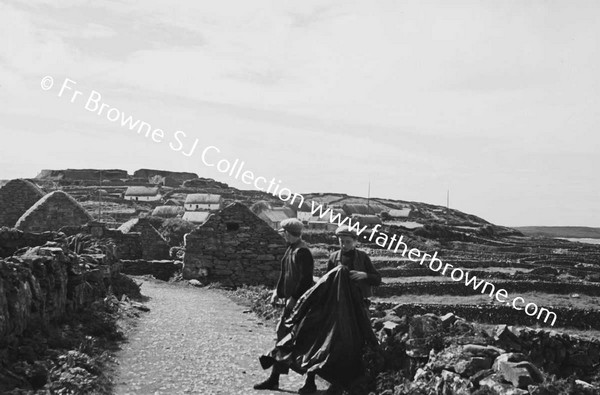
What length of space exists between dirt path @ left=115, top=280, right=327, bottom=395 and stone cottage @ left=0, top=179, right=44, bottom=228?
17131mm

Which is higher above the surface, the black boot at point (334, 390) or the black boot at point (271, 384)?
the black boot at point (334, 390)

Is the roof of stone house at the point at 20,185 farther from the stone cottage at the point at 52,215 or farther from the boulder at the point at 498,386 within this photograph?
the boulder at the point at 498,386

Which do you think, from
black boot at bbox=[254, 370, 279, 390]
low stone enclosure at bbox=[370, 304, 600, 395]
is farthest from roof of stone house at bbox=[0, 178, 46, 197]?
low stone enclosure at bbox=[370, 304, 600, 395]

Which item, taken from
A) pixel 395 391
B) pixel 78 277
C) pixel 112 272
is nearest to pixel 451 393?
pixel 395 391

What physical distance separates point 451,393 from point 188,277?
55.0 ft

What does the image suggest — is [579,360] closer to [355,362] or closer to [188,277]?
[355,362]

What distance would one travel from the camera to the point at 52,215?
93.2 ft

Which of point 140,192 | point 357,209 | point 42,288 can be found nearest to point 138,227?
point 42,288

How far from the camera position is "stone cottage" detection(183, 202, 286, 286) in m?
A: 21.6

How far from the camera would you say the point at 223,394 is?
8.56 meters

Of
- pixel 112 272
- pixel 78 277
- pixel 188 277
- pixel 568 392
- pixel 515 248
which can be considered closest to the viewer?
pixel 568 392

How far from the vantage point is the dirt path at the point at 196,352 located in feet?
29.5

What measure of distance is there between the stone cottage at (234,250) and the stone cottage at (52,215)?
9130 mm

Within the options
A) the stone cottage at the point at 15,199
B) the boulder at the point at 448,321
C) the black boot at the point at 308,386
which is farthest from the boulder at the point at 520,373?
the stone cottage at the point at 15,199
